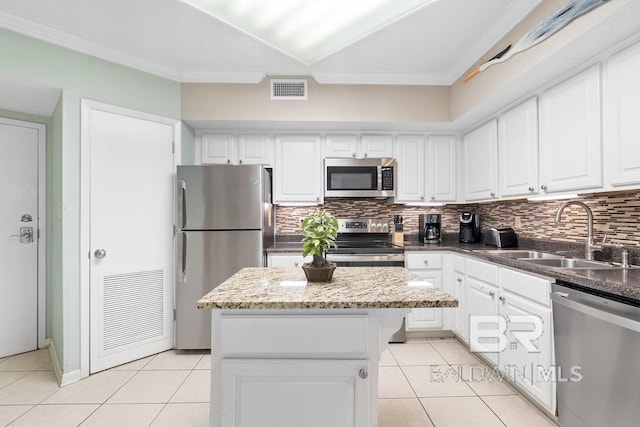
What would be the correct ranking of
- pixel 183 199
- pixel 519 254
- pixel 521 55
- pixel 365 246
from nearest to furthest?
pixel 521 55 < pixel 519 254 < pixel 183 199 < pixel 365 246

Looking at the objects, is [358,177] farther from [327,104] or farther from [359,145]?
[327,104]

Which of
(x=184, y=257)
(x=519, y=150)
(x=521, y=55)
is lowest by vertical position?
(x=184, y=257)

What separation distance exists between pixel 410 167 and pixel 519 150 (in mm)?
1124

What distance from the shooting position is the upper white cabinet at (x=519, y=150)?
236 centimetres

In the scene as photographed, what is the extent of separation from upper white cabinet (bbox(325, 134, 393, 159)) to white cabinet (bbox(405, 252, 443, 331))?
115 centimetres

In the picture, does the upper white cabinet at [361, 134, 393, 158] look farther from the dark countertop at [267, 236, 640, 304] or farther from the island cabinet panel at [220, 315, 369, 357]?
the island cabinet panel at [220, 315, 369, 357]

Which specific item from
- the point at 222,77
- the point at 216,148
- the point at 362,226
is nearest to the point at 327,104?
the point at 222,77

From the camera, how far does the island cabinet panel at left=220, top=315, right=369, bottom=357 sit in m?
1.26

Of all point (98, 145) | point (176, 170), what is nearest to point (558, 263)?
point (176, 170)

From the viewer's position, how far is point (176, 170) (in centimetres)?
294

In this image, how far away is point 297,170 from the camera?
3410 millimetres

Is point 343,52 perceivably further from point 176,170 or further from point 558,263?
point 558,263

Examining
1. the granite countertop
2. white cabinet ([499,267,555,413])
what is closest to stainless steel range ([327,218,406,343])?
white cabinet ([499,267,555,413])

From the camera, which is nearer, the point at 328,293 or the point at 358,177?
the point at 328,293
